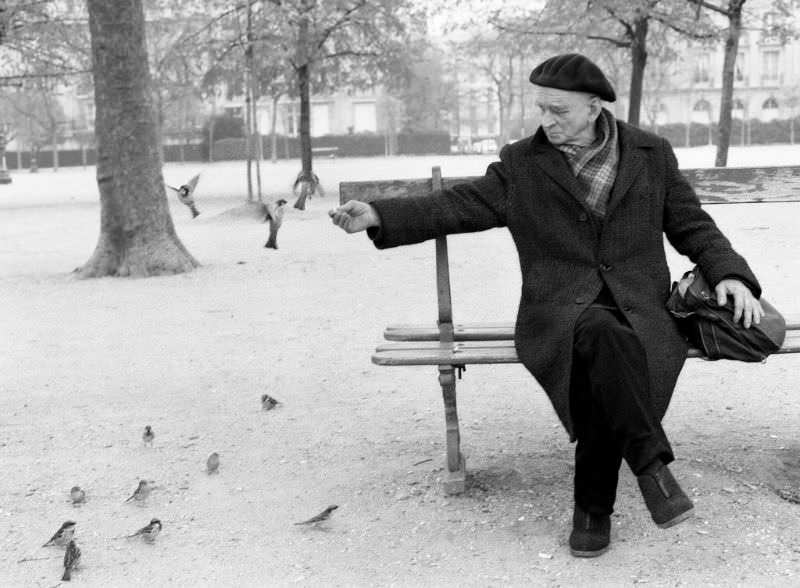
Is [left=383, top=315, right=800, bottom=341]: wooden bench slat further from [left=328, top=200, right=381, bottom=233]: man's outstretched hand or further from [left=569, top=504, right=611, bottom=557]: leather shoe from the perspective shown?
[left=569, top=504, right=611, bottom=557]: leather shoe

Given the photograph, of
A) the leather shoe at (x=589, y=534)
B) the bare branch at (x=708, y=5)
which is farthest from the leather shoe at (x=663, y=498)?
the bare branch at (x=708, y=5)

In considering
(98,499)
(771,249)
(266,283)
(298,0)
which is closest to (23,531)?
(98,499)

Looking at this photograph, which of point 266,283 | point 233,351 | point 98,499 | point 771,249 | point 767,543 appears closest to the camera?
A: point 767,543

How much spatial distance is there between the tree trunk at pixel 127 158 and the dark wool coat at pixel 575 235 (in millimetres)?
7558

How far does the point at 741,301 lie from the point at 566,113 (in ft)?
2.69

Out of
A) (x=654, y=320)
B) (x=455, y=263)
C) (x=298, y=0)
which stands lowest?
(x=455, y=263)

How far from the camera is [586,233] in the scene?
4.07 meters

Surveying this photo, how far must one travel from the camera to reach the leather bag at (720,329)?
12.9 feet

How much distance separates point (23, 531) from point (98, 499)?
377 millimetres

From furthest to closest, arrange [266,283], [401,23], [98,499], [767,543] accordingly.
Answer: [401,23], [266,283], [98,499], [767,543]

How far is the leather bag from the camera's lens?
3.94m

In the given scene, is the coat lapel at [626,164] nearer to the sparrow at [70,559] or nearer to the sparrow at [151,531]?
the sparrow at [151,531]

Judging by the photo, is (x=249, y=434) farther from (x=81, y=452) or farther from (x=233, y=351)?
(x=233, y=351)

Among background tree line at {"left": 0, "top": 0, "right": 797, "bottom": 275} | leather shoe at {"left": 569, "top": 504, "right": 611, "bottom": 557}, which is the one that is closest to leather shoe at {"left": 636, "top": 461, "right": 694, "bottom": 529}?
leather shoe at {"left": 569, "top": 504, "right": 611, "bottom": 557}
